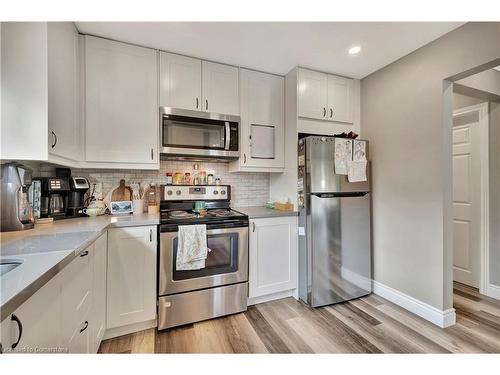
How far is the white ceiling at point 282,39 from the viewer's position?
1.69 metres

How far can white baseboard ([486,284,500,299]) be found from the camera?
2.28 metres

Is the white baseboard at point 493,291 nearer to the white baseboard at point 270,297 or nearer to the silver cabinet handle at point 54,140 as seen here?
the white baseboard at point 270,297

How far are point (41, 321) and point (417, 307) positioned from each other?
8.61ft

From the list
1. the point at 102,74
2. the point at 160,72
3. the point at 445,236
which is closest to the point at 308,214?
the point at 445,236

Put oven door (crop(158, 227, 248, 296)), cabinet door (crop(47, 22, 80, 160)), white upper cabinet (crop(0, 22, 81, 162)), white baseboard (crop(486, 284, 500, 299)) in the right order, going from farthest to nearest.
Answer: white baseboard (crop(486, 284, 500, 299)) → oven door (crop(158, 227, 248, 296)) → cabinet door (crop(47, 22, 80, 160)) → white upper cabinet (crop(0, 22, 81, 162))

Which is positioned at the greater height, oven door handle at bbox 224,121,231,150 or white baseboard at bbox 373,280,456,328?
oven door handle at bbox 224,121,231,150

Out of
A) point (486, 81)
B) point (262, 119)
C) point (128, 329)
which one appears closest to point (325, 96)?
point (262, 119)

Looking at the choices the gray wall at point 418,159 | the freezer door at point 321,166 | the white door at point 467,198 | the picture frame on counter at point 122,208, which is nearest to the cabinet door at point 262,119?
the freezer door at point 321,166

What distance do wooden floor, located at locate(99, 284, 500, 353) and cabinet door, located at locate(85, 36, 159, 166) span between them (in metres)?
1.47

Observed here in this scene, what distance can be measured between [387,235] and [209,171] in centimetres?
201

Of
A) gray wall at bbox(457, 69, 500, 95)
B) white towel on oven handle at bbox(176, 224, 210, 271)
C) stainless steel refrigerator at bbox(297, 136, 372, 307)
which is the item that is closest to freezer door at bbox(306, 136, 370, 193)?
stainless steel refrigerator at bbox(297, 136, 372, 307)

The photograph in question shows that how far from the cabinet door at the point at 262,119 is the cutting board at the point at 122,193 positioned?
1.16 metres

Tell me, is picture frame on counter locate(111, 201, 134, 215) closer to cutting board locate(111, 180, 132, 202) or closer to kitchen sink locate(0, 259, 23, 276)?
cutting board locate(111, 180, 132, 202)
